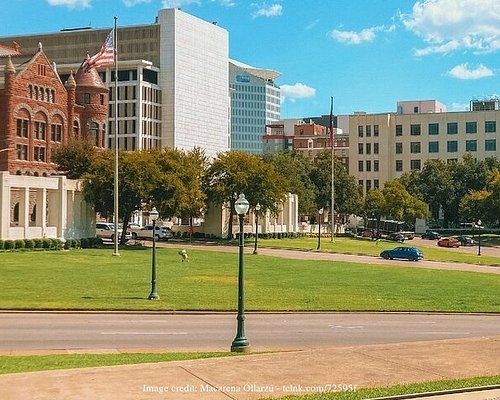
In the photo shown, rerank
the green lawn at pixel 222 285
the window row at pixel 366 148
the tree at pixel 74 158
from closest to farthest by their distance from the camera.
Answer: the green lawn at pixel 222 285 < the tree at pixel 74 158 < the window row at pixel 366 148

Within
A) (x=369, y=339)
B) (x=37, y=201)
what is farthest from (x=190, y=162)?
(x=369, y=339)

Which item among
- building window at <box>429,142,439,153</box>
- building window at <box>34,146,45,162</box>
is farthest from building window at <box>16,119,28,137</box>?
building window at <box>429,142,439,153</box>

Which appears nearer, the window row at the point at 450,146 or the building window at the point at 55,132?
the building window at the point at 55,132

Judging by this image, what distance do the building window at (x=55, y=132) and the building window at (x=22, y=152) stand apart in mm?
4966

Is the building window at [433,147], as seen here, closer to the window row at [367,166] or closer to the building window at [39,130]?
the window row at [367,166]

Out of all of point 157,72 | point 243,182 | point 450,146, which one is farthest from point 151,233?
point 450,146

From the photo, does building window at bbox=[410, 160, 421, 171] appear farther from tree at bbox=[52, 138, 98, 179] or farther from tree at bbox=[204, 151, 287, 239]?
tree at bbox=[52, 138, 98, 179]

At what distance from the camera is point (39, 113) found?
3883 inches

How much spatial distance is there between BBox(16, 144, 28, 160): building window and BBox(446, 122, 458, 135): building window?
3470 inches

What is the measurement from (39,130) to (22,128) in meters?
3.18

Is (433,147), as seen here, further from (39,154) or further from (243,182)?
(39,154)

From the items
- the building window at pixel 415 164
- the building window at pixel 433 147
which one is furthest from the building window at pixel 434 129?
the building window at pixel 415 164

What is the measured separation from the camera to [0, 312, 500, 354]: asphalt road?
21000 mm

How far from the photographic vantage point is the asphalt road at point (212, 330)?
68.9ft
